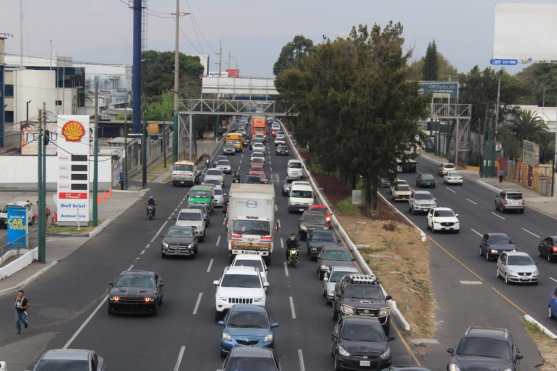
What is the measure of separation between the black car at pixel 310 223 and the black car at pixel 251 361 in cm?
3195

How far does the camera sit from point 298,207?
6831 centimetres

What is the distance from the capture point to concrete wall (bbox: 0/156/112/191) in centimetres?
8169

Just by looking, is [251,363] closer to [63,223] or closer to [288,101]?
[63,223]

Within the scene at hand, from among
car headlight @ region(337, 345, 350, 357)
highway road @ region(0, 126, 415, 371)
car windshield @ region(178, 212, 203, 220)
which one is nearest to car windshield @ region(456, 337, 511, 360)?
car headlight @ region(337, 345, 350, 357)

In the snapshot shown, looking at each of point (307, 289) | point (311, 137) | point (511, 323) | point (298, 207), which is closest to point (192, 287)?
point (307, 289)

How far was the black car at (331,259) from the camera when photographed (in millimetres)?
42312

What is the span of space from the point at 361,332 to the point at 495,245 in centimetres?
2647

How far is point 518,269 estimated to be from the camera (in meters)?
45.1

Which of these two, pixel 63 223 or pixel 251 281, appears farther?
pixel 63 223

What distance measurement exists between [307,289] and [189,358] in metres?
13.4

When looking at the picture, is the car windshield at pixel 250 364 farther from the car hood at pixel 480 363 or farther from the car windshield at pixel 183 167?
the car windshield at pixel 183 167

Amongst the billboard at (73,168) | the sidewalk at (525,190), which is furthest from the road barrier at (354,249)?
the sidewalk at (525,190)

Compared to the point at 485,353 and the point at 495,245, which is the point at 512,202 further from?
the point at 485,353

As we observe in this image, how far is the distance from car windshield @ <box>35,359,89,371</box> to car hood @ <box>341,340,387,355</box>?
7513 millimetres
